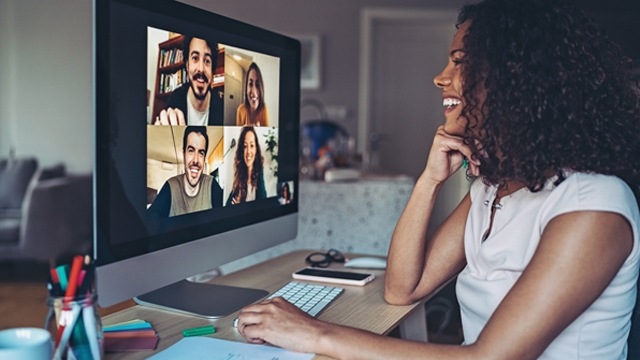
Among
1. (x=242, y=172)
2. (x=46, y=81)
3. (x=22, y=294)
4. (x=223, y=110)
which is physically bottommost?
(x=22, y=294)

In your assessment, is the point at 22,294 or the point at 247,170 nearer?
the point at 247,170

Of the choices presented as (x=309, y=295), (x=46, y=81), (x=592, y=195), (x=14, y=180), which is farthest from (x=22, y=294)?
(x=592, y=195)

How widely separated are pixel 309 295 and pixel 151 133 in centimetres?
44

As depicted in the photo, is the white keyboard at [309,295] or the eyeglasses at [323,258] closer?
the white keyboard at [309,295]

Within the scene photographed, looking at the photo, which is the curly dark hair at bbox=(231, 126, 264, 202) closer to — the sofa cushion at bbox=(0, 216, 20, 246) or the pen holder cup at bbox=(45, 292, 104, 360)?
the pen holder cup at bbox=(45, 292, 104, 360)

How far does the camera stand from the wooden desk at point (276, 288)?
1071 mm

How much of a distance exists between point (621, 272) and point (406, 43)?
18.4 ft

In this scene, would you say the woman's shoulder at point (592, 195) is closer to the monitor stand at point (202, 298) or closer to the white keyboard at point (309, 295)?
the white keyboard at point (309, 295)

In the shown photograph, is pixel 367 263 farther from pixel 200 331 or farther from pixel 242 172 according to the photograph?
pixel 200 331

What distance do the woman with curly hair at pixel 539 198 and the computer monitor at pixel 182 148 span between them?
207mm

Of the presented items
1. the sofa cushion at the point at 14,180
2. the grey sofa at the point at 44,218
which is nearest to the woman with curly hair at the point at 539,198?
the grey sofa at the point at 44,218

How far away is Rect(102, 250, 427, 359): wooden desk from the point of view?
1.07 m

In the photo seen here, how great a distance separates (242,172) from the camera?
1344 mm

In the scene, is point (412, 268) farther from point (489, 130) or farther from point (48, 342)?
point (48, 342)
